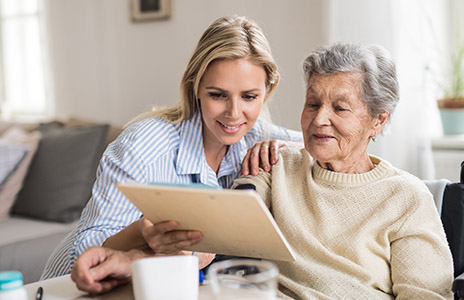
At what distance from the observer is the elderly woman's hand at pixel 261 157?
1.65 metres

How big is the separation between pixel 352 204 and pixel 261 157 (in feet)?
1.06

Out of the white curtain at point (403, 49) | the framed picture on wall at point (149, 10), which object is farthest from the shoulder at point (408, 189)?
the framed picture on wall at point (149, 10)

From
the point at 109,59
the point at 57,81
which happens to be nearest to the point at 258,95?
the point at 109,59

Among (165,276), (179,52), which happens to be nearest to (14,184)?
(179,52)

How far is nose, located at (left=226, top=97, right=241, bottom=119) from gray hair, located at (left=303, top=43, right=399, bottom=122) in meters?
0.24

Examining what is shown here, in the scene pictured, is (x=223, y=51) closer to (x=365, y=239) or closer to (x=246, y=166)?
(x=246, y=166)

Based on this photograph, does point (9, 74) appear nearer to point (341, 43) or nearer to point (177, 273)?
point (341, 43)

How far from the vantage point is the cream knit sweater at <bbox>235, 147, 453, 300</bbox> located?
53.7 inches

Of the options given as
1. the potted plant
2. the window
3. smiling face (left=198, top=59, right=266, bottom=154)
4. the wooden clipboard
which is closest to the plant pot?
the potted plant

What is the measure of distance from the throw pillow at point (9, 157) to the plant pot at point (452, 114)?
7.63ft

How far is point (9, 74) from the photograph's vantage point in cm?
567

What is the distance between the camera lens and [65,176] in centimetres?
303

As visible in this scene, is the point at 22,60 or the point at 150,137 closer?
the point at 150,137

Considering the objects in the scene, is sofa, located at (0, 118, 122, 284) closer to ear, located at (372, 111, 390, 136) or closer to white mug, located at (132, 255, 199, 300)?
ear, located at (372, 111, 390, 136)
